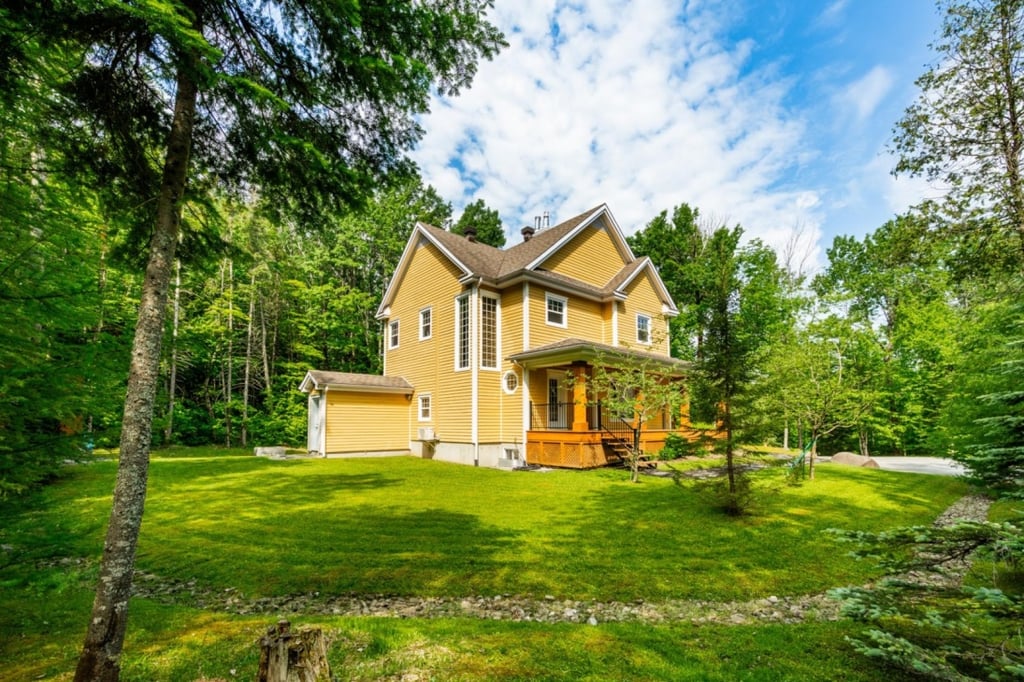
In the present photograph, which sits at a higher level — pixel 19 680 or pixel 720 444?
pixel 720 444

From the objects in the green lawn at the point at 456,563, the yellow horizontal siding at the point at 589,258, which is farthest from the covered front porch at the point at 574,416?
the yellow horizontal siding at the point at 589,258

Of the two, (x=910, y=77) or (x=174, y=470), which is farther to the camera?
(x=174, y=470)

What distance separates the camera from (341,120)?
14.9 feet

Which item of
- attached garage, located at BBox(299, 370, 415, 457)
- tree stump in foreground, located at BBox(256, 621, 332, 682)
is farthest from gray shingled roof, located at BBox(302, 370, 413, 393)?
tree stump in foreground, located at BBox(256, 621, 332, 682)

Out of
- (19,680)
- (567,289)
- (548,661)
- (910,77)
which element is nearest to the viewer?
(19,680)

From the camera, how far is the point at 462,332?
16.3 m

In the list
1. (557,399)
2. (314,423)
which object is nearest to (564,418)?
(557,399)

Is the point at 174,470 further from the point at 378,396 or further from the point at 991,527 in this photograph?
the point at 991,527

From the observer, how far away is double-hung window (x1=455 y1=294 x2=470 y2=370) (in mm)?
16016

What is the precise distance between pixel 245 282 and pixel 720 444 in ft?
86.1

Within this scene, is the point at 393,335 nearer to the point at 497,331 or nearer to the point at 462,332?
the point at 462,332

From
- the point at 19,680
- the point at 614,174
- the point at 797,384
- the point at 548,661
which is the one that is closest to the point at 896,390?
the point at 797,384

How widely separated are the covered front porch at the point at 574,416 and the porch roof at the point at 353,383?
20.1ft

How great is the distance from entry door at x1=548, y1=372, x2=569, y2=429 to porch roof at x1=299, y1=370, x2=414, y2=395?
6.19 meters
